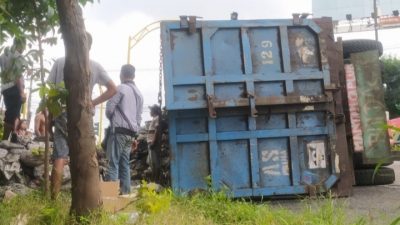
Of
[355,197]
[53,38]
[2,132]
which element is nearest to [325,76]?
[355,197]

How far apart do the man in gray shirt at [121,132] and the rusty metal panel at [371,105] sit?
269 centimetres

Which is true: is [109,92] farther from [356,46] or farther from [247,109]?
[356,46]

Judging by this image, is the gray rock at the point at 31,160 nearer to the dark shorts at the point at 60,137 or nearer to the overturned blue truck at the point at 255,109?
the dark shorts at the point at 60,137

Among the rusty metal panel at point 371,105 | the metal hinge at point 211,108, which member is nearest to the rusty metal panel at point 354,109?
the rusty metal panel at point 371,105

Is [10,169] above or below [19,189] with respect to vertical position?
above

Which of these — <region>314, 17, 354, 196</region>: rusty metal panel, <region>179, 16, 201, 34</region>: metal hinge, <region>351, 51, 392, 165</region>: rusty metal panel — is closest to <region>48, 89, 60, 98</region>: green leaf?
<region>179, 16, 201, 34</region>: metal hinge

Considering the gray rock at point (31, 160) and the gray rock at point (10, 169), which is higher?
the gray rock at point (31, 160)

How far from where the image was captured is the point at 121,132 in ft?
16.6

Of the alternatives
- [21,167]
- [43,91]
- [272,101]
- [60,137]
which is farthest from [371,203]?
[21,167]

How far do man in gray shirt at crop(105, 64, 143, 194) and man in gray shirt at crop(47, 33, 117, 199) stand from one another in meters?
0.56

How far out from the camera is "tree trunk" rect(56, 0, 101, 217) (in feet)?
10.2

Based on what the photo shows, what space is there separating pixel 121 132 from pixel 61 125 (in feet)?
2.88

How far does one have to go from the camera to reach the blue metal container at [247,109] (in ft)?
16.4

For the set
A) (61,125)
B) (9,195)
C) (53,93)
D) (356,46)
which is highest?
(356,46)
